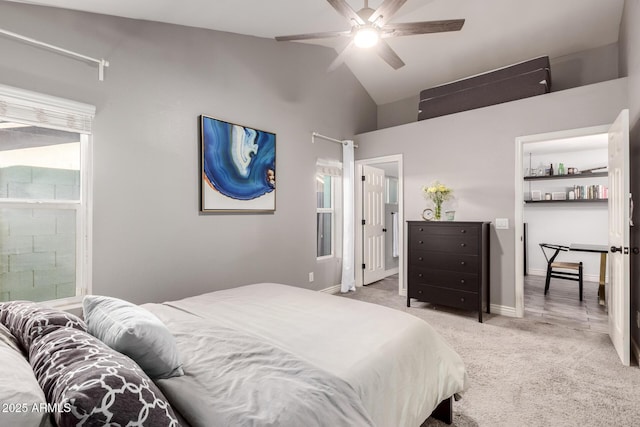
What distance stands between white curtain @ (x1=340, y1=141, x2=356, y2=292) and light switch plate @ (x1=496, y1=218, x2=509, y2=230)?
192 cm

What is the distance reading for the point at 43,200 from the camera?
87.6 inches

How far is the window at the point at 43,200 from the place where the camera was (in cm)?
209

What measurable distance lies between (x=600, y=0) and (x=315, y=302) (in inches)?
161

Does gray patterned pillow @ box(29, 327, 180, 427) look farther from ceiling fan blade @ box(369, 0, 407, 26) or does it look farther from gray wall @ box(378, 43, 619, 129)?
gray wall @ box(378, 43, 619, 129)

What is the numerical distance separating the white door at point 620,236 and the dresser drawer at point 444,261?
3.73 feet

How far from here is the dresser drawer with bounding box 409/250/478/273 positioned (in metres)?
3.50

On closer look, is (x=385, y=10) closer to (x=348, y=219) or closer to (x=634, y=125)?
(x=634, y=125)

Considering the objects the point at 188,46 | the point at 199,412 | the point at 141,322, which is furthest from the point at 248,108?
the point at 199,412

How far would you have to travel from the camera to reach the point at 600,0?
316 centimetres

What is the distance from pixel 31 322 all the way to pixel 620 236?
364 cm

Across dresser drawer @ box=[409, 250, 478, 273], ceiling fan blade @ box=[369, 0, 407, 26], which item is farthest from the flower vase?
ceiling fan blade @ box=[369, 0, 407, 26]

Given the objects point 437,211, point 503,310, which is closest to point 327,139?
point 437,211

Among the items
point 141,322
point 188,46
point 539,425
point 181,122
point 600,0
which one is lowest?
point 539,425

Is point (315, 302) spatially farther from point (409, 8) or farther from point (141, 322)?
point (409, 8)
